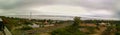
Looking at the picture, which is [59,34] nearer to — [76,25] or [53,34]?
[53,34]

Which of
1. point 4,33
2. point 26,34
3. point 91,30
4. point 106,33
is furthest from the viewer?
point 91,30

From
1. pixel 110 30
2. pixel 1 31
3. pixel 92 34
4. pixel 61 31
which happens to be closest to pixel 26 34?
pixel 1 31

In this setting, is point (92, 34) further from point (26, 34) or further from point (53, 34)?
point (26, 34)

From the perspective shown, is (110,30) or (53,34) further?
(110,30)

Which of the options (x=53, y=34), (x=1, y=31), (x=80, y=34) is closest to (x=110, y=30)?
(x=80, y=34)

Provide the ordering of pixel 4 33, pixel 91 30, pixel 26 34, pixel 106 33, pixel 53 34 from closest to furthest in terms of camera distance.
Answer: pixel 4 33
pixel 26 34
pixel 53 34
pixel 106 33
pixel 91 30

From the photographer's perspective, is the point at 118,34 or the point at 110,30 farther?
the point at 110,30

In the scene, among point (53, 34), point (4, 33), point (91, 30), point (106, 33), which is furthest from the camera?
point (91, 30)

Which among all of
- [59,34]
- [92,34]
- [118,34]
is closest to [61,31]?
[59,34]
